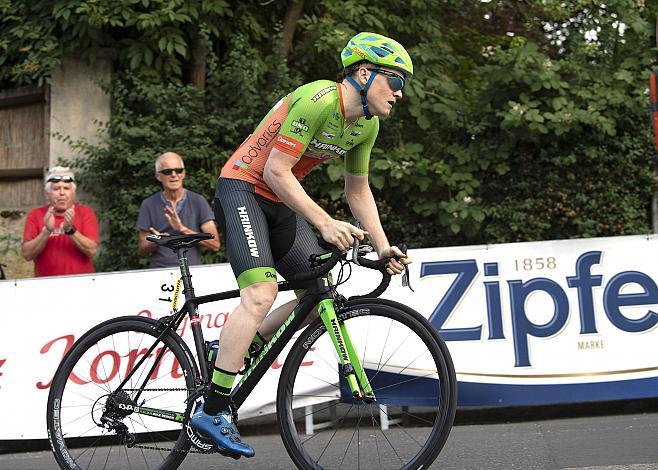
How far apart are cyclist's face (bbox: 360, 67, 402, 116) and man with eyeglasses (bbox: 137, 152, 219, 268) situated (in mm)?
3569

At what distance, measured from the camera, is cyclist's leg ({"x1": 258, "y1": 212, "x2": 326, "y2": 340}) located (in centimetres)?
484

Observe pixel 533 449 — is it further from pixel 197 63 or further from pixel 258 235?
pixel 197 63

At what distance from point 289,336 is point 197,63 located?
7535mm

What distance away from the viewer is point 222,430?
4.61 m

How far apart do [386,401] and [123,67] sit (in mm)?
7933

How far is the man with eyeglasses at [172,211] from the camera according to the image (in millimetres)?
7898

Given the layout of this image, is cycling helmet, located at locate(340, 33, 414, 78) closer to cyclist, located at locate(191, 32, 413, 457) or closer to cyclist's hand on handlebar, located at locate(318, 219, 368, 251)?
cyclist, located at locate(191, 32, 413, 457)

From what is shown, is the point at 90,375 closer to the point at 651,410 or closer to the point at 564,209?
the point at 651,410

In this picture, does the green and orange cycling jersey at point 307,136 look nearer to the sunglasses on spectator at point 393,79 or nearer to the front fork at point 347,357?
the sunglasses on spectator at point 393,79

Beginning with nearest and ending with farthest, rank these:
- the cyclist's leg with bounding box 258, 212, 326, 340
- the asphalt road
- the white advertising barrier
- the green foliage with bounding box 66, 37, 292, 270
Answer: the cyclist's leg with bounding box 258, 212, 326, 340 → the asphalt road → the white advertising barrier → the green foliage with bounding box 66, 37, 292, 270

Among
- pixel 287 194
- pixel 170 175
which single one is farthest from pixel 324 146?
pixel 170 175

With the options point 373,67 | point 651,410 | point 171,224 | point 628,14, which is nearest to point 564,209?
point 628,14

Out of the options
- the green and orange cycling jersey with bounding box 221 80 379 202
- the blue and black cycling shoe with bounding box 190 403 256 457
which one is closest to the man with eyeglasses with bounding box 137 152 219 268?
the green and orange cycling jersey with bounding box 221 80 379 202

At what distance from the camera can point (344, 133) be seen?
15.1 ft
